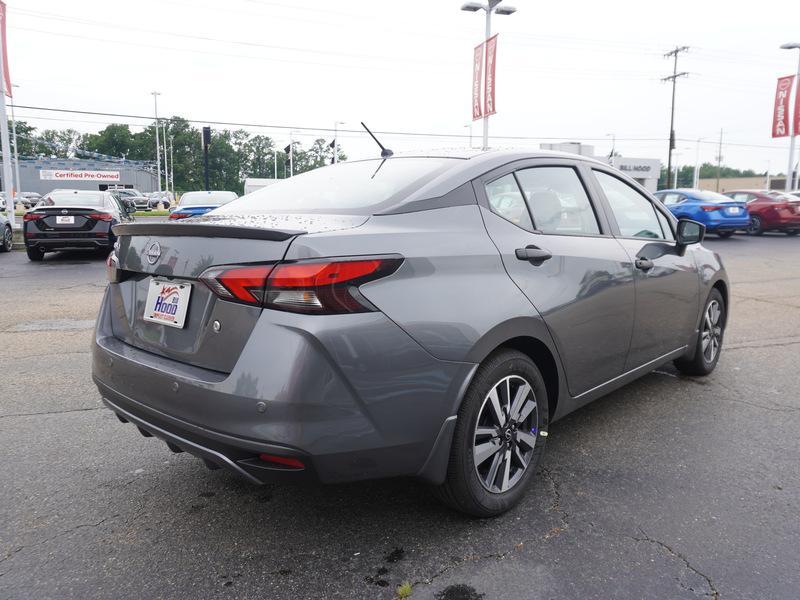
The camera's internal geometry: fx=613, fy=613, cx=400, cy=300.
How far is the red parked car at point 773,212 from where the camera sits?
19.5 m

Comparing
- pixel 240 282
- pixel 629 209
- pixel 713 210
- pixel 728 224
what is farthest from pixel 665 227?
pixel 728 224

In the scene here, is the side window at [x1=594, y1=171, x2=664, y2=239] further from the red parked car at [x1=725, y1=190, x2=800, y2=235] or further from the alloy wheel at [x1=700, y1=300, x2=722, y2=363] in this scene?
the red parked car at [x1=725, y1=190, x2=800, y2=235]

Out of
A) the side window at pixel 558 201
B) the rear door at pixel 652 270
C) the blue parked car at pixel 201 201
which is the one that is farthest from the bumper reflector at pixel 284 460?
the blue parked car at pixel 201 201

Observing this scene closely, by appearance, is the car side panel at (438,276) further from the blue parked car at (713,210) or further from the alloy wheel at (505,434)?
the blue parked car at (713,210)

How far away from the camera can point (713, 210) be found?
17.5m

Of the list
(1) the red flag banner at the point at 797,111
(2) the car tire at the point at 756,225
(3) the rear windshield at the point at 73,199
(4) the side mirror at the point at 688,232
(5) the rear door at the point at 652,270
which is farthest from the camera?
(1) the red flag banner at the point at 797,111

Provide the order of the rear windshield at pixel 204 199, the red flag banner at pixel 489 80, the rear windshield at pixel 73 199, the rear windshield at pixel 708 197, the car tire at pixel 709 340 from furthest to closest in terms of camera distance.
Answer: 1. the red flag banner at pixel 489 80
2. the rear windshield at pixel 708 197
3. the rear windshield at pixel 204 199
4. the rear windshield at pixel 73 199
5. the car tire at pixel 709 340

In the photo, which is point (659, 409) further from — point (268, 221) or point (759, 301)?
point (759, 301)

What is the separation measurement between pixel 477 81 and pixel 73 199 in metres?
14.3

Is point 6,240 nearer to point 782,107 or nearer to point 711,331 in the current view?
point 711,331

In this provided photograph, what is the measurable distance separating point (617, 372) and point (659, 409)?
836mm

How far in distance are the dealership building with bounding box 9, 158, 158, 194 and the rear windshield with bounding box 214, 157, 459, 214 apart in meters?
71.5

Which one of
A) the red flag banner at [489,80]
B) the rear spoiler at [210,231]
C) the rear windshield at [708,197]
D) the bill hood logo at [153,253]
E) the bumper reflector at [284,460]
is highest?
the red flag banner at [489,80]

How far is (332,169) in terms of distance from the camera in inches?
139
